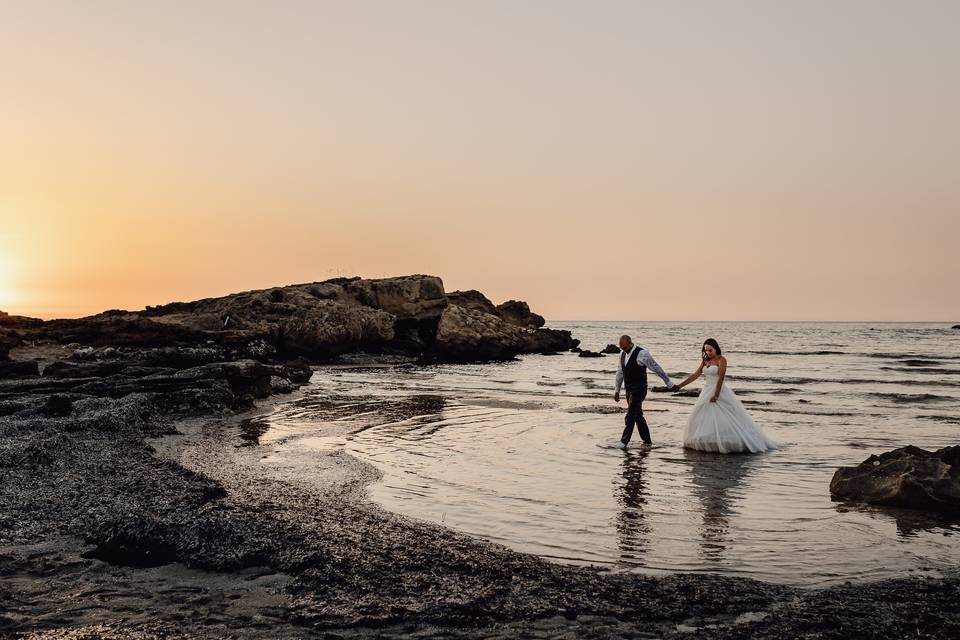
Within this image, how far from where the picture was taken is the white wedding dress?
13023mm

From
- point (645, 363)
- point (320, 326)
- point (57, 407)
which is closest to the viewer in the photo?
point (57, 407)

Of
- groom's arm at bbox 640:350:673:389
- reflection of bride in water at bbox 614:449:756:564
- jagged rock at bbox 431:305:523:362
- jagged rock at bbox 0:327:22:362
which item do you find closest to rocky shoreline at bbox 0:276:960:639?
reflection of bride in water at bbox 614:449:756:564

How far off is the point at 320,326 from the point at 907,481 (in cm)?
4021

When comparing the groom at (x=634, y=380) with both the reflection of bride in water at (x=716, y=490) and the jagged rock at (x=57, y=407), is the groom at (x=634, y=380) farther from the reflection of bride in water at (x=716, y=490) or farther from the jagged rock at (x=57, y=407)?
the jagged rock at (x=57, y=407)

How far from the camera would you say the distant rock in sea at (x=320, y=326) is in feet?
113

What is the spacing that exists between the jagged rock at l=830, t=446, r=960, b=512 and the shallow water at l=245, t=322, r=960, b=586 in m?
0.33

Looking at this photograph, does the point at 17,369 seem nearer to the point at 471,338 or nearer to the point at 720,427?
the point at 720,427

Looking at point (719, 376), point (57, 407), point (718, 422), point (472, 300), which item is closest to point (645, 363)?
point (719, 376)

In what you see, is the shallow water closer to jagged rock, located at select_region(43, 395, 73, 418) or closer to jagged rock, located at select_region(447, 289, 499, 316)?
jagged rock, located at select_region(43, 395, 73, 418)

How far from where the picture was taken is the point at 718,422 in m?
13.1

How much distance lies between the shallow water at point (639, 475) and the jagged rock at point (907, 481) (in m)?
0.33

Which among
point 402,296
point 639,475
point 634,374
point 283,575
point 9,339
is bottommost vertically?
point 639,475

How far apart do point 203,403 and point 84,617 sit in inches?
530

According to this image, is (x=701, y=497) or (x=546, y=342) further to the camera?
(x=546, y=342)
